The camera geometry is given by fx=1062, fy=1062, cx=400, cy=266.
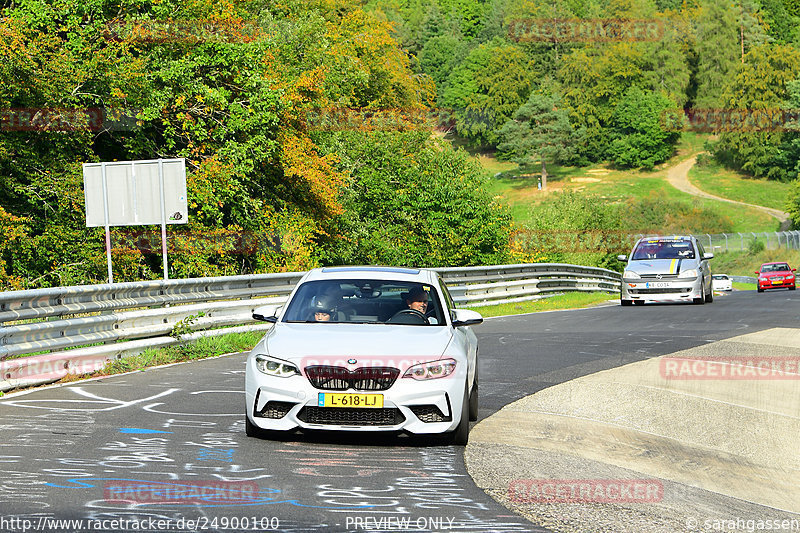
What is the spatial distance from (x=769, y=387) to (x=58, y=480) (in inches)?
330

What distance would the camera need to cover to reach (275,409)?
26.3 feet

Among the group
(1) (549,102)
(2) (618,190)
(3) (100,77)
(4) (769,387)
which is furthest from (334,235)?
(1) (549,102)

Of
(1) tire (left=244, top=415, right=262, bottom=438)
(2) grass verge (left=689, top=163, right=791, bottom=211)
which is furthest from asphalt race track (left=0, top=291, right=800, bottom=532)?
(2) grass verge (left=689, top=163, right=791, bottom=211)

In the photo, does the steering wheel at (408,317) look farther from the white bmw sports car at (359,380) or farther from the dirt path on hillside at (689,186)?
the dirt path on hillside at (689,186)

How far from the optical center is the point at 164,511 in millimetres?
5730

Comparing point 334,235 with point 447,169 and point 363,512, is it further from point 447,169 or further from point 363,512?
point 363,512

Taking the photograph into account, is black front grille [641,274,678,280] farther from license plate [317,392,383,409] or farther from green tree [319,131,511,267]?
license plate [317,392,383,409]

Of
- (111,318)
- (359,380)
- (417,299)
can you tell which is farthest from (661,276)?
(359,380)

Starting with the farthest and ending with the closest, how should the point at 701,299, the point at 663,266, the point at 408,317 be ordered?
the point at 701,299
the point at 663,266
the point at 408,317

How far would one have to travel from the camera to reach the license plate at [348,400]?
7.87 metres

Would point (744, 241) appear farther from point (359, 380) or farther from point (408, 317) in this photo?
point (359, 380)

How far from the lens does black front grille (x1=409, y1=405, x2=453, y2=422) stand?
8000mm

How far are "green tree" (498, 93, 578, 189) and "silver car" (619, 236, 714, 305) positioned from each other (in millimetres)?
107303

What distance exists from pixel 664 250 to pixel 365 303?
20.0 metres
